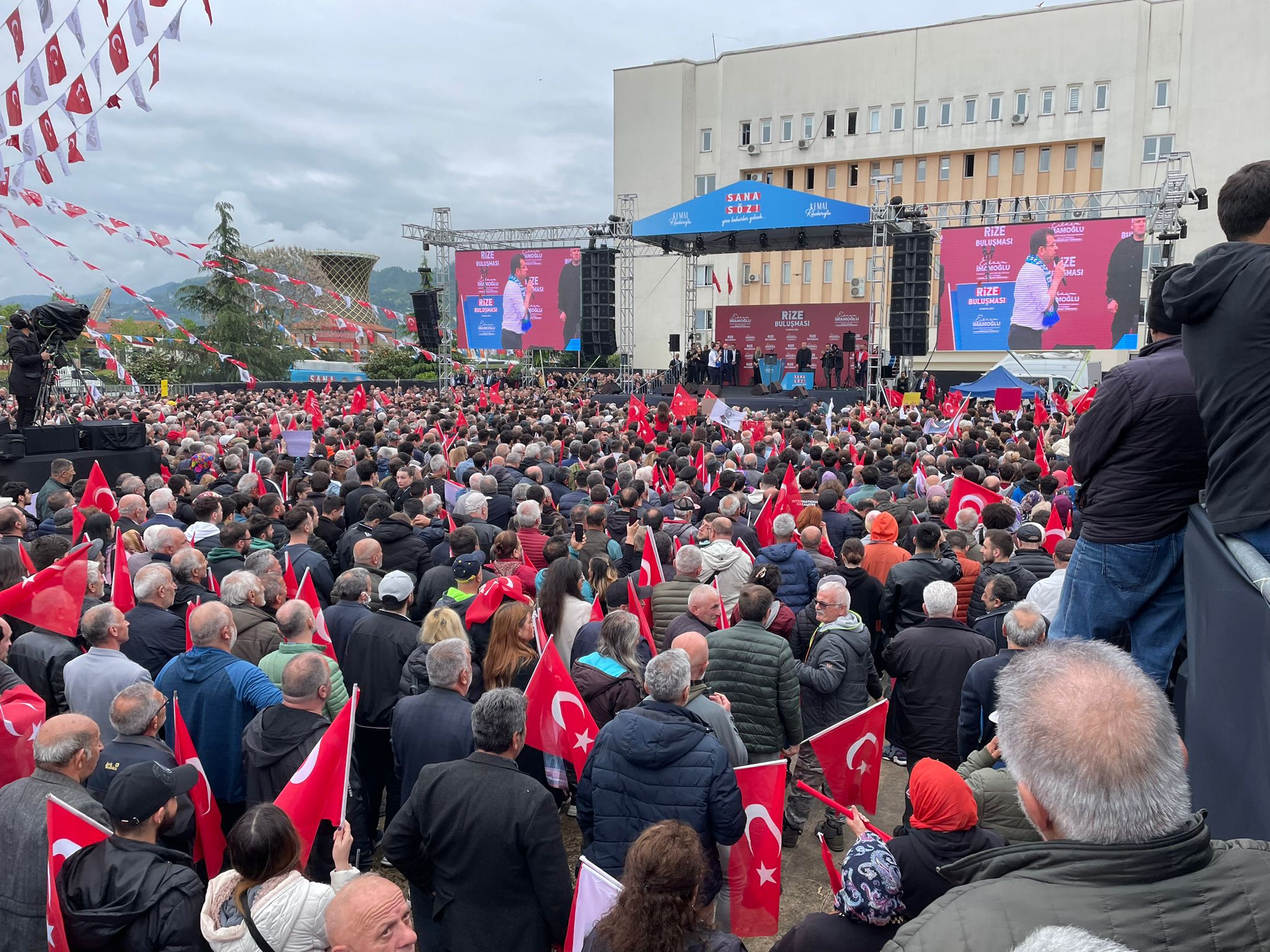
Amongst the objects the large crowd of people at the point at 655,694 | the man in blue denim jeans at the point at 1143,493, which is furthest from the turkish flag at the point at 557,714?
the man in blue denim jeans at the point at 1143,493

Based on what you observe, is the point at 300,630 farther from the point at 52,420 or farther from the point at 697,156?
the point at 697,156

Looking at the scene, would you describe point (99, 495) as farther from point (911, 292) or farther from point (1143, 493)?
point (911, 292)

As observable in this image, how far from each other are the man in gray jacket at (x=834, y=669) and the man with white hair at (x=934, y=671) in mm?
196

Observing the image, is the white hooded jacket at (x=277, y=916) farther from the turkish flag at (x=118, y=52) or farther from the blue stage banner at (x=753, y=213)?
the blue stage banner at (x=753, y=213)

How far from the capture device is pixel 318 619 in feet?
16.6

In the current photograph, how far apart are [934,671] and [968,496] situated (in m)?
3.36

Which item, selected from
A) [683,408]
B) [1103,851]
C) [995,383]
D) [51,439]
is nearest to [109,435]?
[51,439]

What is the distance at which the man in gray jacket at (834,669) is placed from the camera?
4.96 m

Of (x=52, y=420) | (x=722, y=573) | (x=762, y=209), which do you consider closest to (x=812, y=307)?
(x=762, y=209)

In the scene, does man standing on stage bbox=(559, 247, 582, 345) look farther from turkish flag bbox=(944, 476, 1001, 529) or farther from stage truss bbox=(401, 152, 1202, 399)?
turkish flag bbox=(944, 476, 1001, 529)

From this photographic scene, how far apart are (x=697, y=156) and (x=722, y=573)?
4745 cm

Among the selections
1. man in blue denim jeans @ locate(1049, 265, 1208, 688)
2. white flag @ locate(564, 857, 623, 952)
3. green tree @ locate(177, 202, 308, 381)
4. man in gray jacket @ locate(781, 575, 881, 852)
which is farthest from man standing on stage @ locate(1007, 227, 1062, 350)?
green tree @ locate(177, 202, 308, 381)

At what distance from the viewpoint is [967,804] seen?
8.94 feet

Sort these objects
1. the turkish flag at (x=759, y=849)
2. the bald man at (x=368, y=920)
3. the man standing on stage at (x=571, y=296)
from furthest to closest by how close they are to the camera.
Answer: the man standing on stage at (x=571, y=296) < the turkish flag at (x=759, y=849) < the bald man at (x=368, y=920)
